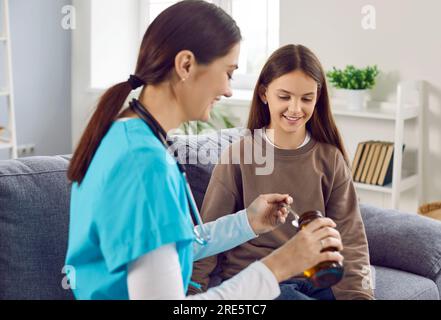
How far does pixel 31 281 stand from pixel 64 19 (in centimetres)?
355

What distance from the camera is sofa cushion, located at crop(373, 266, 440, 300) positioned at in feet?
6.14

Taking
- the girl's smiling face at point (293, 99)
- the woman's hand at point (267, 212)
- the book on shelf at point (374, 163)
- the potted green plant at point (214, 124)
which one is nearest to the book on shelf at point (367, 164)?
the book on shelf at point (374, 163)

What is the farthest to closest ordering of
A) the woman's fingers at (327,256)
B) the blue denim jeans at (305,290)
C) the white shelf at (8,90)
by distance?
1. the white shelf at (8,90)
2. the blue denim jeans at (305,290)
3. the woman's fingers at (327,256)

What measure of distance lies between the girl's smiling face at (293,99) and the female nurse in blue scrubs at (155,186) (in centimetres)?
65

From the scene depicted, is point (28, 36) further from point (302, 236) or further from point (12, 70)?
point (302, 236)

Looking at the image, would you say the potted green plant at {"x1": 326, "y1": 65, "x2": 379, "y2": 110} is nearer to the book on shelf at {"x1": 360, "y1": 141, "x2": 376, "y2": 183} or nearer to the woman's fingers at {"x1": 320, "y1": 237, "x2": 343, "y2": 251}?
the book on shelf at {"x1": 360, "y1": 141, "x2": 376, "y2": 183}

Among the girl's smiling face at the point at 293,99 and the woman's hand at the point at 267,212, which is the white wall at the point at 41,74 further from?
the woman's hand at the point at 267,212

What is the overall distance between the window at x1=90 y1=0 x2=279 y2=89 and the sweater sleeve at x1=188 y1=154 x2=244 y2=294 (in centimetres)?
241

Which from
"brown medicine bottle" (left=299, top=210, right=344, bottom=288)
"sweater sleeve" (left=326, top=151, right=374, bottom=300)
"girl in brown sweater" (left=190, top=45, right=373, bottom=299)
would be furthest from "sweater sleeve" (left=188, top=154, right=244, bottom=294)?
"brown medicine bottle" (left=299, top=210, right=344, bottom=288)

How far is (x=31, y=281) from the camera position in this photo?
155 cm

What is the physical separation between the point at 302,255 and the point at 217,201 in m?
0.77

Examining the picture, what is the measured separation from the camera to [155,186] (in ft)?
3.34

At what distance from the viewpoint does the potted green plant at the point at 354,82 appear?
3270 millimetres

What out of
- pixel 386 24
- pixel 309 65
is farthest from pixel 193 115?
pixel 386 24
